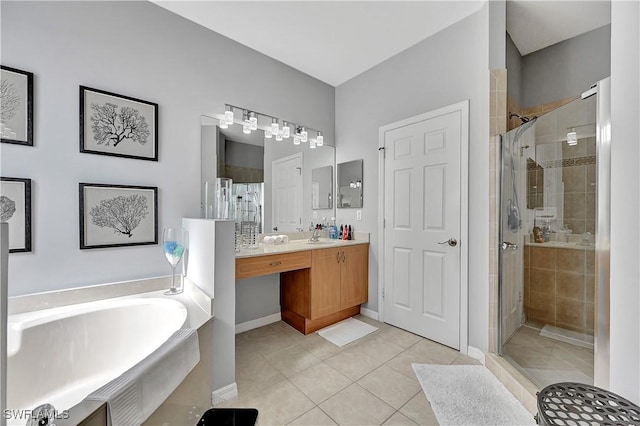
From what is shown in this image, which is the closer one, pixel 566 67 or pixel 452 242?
pixel 452 242

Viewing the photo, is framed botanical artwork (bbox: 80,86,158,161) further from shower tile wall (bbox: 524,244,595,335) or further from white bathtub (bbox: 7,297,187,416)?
shower tile wall (bbox: 524,244,595,335)

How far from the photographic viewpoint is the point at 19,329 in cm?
133

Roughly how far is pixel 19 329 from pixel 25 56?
1.57 m

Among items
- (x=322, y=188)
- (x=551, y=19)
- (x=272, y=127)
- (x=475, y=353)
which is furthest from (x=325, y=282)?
(x=551, y=19)

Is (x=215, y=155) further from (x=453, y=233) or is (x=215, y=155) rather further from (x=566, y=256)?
(x=566, y=256)

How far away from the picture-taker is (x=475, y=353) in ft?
6.93

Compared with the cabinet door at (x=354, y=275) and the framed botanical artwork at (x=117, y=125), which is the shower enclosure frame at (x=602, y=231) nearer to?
the cabinet door at (x=354, y=275)

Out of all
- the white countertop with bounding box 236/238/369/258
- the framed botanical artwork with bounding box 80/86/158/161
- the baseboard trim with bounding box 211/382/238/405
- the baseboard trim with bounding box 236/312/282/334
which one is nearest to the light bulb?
the framed botanical artwork with bounding box 80/86/158/161

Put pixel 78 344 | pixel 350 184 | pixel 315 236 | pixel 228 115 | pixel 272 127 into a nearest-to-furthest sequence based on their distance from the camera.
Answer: pixel 78 344
pixel 228 115
pixel 272 127
pixel 315 236
pixel 350 184

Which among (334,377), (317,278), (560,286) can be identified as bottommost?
(334,377)

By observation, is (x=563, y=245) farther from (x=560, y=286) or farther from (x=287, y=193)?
(x=287, y=193)

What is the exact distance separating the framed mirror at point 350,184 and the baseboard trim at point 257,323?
1.50 metres

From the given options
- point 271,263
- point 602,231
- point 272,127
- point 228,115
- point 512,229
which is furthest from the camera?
point 272,127

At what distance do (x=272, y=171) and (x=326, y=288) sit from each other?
1363mm
